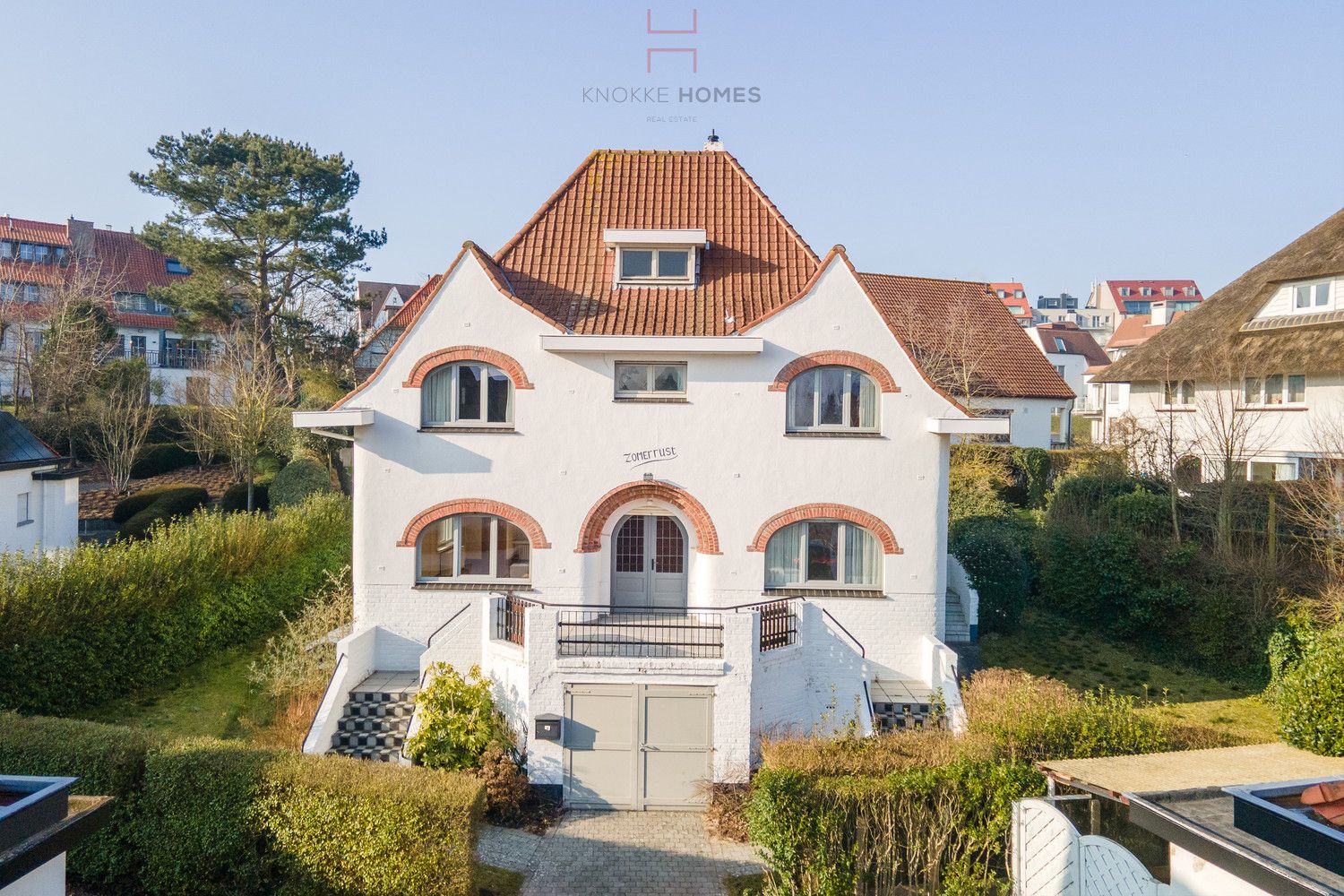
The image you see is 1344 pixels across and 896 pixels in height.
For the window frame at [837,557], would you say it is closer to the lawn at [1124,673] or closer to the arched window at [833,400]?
the arched window at [833,400]

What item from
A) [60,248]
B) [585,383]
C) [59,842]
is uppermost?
[60,248]

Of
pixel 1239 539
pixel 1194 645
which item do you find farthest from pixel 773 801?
pixel 1239 539

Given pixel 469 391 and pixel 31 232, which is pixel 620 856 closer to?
pixel 469 391

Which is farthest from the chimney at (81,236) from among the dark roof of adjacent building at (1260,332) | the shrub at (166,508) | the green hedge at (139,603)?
the dark roof of adjacent building at (1260,332)

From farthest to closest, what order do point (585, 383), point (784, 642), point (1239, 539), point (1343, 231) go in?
point (1343, 231) < point (1239, 539) < point (585, 383) < point (784, 642)

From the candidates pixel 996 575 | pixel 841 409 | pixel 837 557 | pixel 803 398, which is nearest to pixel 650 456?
pixel 803 398

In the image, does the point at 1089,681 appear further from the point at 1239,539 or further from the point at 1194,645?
the point at 1239,539

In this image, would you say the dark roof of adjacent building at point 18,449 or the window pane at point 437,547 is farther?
the dark roof of adjacent building at point 18,449
